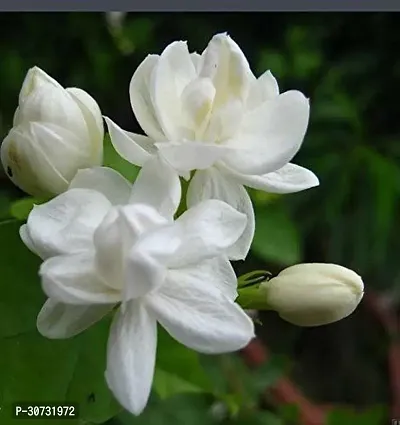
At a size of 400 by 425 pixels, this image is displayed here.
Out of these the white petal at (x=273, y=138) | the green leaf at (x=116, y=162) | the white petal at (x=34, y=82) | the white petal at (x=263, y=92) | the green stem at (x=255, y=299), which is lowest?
the green stem at (x=255, y=299)

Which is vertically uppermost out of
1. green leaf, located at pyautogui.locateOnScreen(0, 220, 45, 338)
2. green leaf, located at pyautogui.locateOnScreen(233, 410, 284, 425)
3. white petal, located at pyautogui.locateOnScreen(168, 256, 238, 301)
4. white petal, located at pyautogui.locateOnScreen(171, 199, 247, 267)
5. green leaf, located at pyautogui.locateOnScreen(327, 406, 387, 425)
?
white petal, located at pyautogui.locateOnScreen(171, 199, 247, 267)

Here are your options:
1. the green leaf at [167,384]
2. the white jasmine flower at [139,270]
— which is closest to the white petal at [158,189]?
the white jasmine flower at [139,270]

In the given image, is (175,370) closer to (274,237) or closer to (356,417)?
(274,237)

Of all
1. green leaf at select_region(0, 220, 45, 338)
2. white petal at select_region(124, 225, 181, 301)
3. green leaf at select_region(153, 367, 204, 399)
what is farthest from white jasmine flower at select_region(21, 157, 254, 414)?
green leaf at select_region(153, 367, 204, 399)

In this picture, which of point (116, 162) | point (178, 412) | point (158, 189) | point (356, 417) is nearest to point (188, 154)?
point (158, 189)

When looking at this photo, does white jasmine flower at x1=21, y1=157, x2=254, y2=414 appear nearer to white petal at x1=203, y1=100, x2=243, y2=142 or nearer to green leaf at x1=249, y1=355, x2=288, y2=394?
white petal at x1=203, y1=100, x2=243, y2=142

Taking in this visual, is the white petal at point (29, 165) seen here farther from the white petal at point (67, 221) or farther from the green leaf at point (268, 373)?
the green leaf at point (268, 373)
